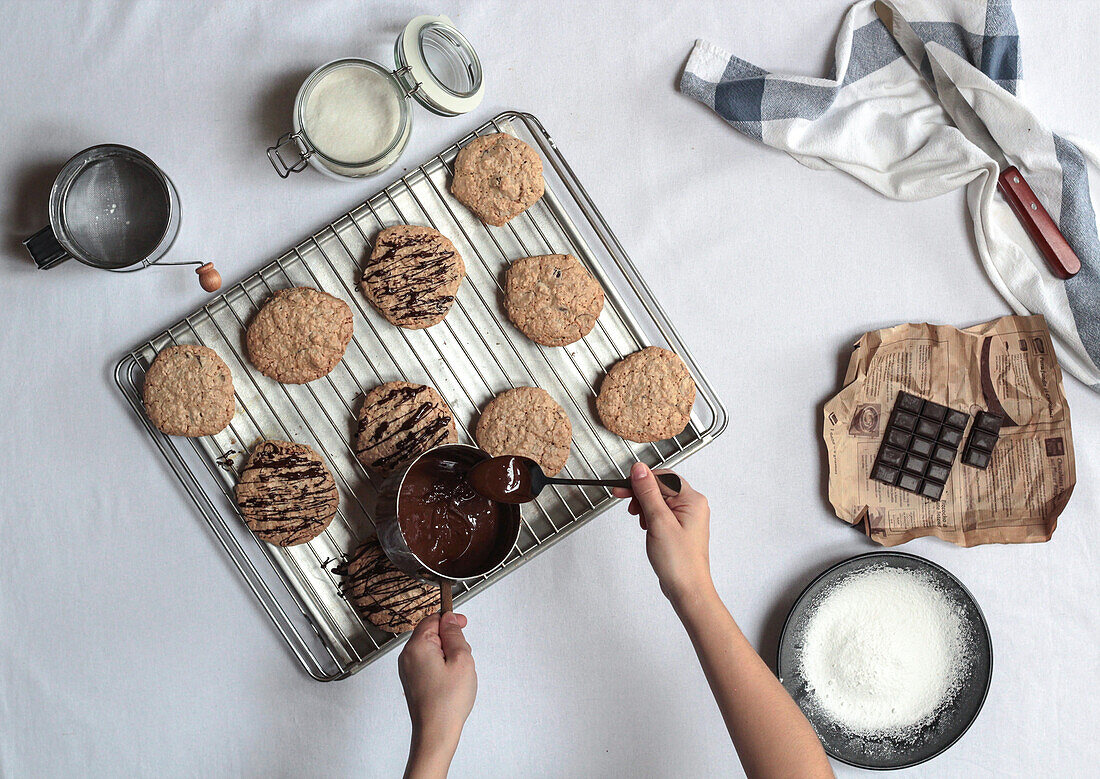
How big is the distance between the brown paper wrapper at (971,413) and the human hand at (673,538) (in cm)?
52

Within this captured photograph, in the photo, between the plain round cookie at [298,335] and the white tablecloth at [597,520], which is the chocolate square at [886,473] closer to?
the white tablecloth at [597,520]

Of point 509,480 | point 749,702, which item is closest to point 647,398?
point 509,480

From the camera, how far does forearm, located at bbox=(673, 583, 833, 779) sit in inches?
59.7

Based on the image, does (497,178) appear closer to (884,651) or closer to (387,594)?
(387,594)

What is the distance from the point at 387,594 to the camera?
1770 mm

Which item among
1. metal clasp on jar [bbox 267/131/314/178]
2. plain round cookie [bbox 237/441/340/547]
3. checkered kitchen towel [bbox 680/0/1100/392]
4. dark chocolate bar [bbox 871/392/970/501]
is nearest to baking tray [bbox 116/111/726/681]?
plain round cookie [bbox 237/441/340/547]

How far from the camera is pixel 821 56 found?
200cm

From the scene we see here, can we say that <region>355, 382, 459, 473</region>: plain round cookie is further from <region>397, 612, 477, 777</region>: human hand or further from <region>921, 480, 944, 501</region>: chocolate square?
<region>921, 480, 944, 501</region>: chocolate square

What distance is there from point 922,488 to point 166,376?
72.1 inches

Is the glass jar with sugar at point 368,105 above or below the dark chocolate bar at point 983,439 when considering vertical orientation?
above

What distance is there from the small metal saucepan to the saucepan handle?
924 mm

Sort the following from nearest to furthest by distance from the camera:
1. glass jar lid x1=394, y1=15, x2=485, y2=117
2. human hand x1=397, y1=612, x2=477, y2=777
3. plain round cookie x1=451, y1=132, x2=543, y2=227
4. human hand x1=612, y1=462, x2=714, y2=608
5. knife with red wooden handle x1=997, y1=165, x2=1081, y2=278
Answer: human hand x1=397, y1=612, x2=477, y2=777 → human hand x1=612, y1=462, x2=714, y2=608 → glass jar lid x1=394, y1=15, x2=485, y2=117 → plain round cookie x1=451, y1=132, x2=543, y2=227 → knife with red wooden handle x1=997, y1=165, x2=1081, y2=278

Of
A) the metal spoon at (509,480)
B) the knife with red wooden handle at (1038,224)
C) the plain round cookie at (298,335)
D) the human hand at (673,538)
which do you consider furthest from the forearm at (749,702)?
the knife with red wooden handle at (1038,224)

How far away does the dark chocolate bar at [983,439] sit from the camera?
74.8 inches
